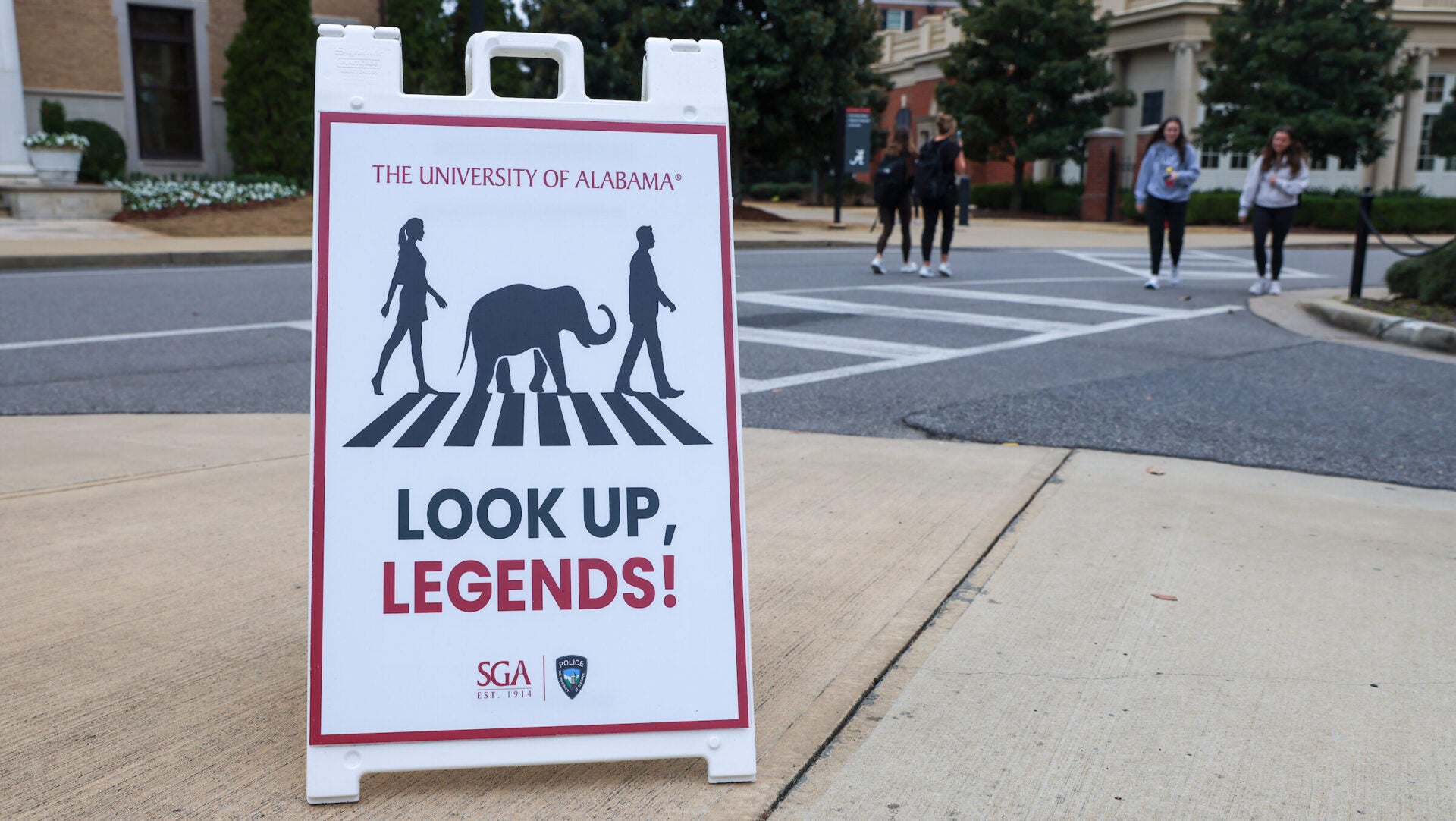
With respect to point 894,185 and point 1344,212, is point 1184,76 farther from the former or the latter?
point 894,185

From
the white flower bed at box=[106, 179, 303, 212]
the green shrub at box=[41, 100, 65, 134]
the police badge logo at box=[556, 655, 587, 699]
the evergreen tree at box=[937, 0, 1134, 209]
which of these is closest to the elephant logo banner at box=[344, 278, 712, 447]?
the police badge logo at box=[556, 655, 587, 699]

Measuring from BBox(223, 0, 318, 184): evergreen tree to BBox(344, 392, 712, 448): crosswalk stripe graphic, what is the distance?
21.5 m

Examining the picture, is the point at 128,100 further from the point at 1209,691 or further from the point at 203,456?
the point at 1209,691

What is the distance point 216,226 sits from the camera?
19.3 metres

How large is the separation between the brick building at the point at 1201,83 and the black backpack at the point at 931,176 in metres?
21.8

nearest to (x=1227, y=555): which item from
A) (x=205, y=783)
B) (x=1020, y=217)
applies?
(x=205, y=783)

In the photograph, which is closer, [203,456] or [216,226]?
[203,456]

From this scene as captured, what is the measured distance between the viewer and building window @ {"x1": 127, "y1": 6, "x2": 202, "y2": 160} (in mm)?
23375

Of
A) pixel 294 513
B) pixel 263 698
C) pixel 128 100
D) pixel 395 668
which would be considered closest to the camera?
pixel 395 668

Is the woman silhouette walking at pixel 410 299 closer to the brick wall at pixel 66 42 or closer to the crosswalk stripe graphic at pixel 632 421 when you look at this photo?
the crosswalk stripe graphic at pixel 632 421

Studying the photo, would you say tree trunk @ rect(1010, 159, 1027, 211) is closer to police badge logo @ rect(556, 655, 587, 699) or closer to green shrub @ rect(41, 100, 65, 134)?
green shrub @ rect(41, 100, 65, 134)

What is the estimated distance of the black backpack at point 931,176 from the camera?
13383mm

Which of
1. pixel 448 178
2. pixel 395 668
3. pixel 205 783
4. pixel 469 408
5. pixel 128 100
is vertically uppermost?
pixel 128 100

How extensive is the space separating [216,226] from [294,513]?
1667cm
